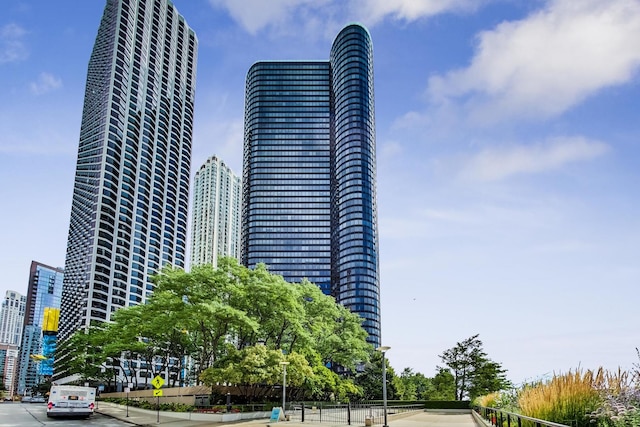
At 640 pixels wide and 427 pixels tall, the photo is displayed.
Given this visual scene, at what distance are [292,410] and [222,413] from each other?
9532 millimetres

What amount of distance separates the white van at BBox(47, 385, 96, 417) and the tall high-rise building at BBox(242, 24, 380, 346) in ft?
428

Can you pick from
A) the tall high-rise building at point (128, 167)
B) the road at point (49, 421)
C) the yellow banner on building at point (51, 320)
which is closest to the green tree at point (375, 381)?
the road at point (49, 421)

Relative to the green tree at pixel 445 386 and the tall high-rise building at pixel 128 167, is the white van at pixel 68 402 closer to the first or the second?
the green tree at pixel 445 386

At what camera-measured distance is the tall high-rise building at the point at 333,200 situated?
163875mm

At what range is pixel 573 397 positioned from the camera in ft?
30.5

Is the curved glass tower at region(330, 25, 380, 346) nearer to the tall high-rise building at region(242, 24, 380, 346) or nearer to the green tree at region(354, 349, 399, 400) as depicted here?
the tall high-rise building at region(242, 24, 380, 346)

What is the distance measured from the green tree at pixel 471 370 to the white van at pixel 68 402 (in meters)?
51.6

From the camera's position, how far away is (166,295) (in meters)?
38.4

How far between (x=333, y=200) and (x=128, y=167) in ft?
254

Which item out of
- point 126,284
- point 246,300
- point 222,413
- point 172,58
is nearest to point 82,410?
point 222,413

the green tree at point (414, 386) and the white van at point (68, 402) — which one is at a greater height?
the white van at point (68, 402)

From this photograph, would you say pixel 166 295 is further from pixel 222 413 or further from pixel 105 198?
pixel 105 198

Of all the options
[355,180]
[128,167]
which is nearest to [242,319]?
[128,167]

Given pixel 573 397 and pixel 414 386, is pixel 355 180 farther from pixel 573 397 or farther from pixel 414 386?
pixel 573 397
